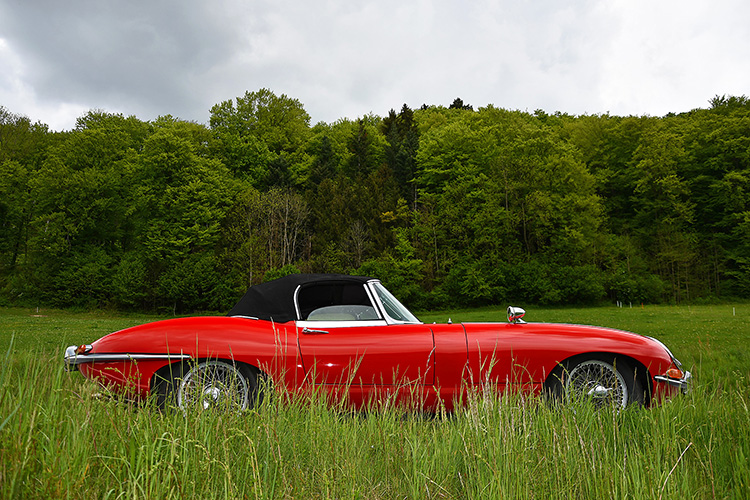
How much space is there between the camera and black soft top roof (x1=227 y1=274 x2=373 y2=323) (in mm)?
4734

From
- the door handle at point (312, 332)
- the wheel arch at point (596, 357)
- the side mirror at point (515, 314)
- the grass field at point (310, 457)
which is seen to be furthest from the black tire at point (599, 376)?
the door handle at point (312, 332)

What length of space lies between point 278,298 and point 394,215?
148 feet

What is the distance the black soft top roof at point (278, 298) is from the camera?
4.73m

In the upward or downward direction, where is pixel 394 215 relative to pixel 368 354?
upward

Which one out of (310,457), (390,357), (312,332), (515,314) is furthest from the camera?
(515,314)

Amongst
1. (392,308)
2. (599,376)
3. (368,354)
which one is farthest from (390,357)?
(599,376)

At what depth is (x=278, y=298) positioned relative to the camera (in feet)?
15.8

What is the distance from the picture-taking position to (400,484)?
2340 millimetres

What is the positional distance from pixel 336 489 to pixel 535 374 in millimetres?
2574

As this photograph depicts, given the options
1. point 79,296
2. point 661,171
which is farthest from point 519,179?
point 79,296

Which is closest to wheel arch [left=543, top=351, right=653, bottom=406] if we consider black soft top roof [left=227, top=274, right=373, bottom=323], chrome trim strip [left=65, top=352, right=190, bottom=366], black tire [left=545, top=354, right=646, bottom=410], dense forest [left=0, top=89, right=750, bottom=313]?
black tire [left=545, top=354, right=646, bottom=410]

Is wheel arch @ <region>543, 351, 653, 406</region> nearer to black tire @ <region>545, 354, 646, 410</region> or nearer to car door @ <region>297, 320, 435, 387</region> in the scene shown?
black tire @ <region>545, 354, 646, 410</region>

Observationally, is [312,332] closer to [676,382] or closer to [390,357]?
[390,357]

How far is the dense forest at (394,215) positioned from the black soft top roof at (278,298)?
35.9 m
